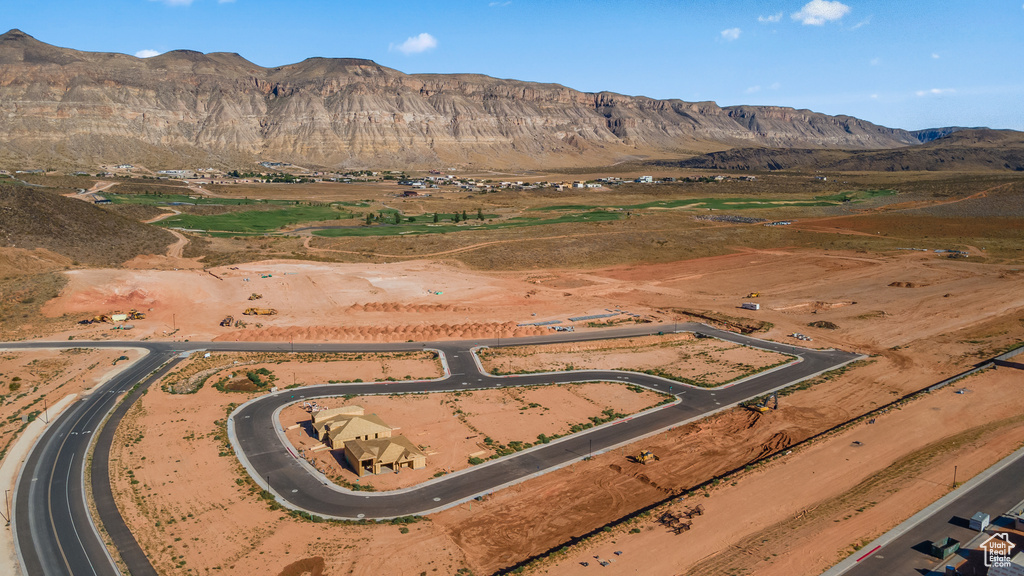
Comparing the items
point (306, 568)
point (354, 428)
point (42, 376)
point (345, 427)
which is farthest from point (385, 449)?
point (42, 376)

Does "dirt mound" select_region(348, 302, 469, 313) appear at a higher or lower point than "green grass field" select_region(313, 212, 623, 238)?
lower

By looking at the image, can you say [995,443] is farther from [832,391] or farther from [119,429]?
[119,429]

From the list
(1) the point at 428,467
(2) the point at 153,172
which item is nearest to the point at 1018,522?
(1) the point at 428,467

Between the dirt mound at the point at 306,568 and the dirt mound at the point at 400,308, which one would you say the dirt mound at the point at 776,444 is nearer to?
the dirt mound at the point at 306,568

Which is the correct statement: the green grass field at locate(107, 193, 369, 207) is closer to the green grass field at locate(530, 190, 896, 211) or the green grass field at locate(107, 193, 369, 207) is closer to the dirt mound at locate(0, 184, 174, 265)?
the dirt mound at locate(0, 184, 174, 265)

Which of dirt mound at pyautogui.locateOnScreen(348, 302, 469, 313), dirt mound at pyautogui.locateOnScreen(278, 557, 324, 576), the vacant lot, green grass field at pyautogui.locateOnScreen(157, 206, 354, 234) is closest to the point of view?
dirt mound at pyautogui.locateOnScreen(278, 557, 324, 576)

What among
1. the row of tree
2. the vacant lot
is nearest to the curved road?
the vacant lot
